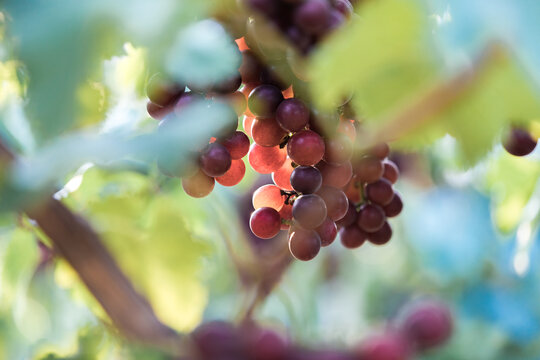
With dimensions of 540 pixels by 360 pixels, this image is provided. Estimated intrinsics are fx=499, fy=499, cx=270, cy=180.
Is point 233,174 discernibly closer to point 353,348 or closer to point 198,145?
point 198,145

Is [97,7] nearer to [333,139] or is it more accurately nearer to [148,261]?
[333,139]

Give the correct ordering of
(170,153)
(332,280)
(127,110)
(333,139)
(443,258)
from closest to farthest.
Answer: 1. (170,153)
2. (333,139)
3. (127,110)
4. (443,258)
5. (332,280)

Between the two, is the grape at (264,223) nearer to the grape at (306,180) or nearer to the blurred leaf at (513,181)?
the grape at (306,180)

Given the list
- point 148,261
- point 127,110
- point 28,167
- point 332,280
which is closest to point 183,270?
point 148,261

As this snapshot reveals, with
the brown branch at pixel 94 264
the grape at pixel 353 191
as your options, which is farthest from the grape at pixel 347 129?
the brown branch at pixel 94 264

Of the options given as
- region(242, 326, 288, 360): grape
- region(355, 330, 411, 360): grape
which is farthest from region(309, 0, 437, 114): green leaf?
region(355, 330, 411, 360): grape

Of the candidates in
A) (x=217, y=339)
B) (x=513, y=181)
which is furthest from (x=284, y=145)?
(x=217, y=339)

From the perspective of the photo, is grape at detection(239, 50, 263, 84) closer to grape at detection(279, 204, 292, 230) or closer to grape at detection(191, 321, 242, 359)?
grape at detection(279, 204, 292, 230)

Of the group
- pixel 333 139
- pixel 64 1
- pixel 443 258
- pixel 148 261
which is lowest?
pixel 148 261
